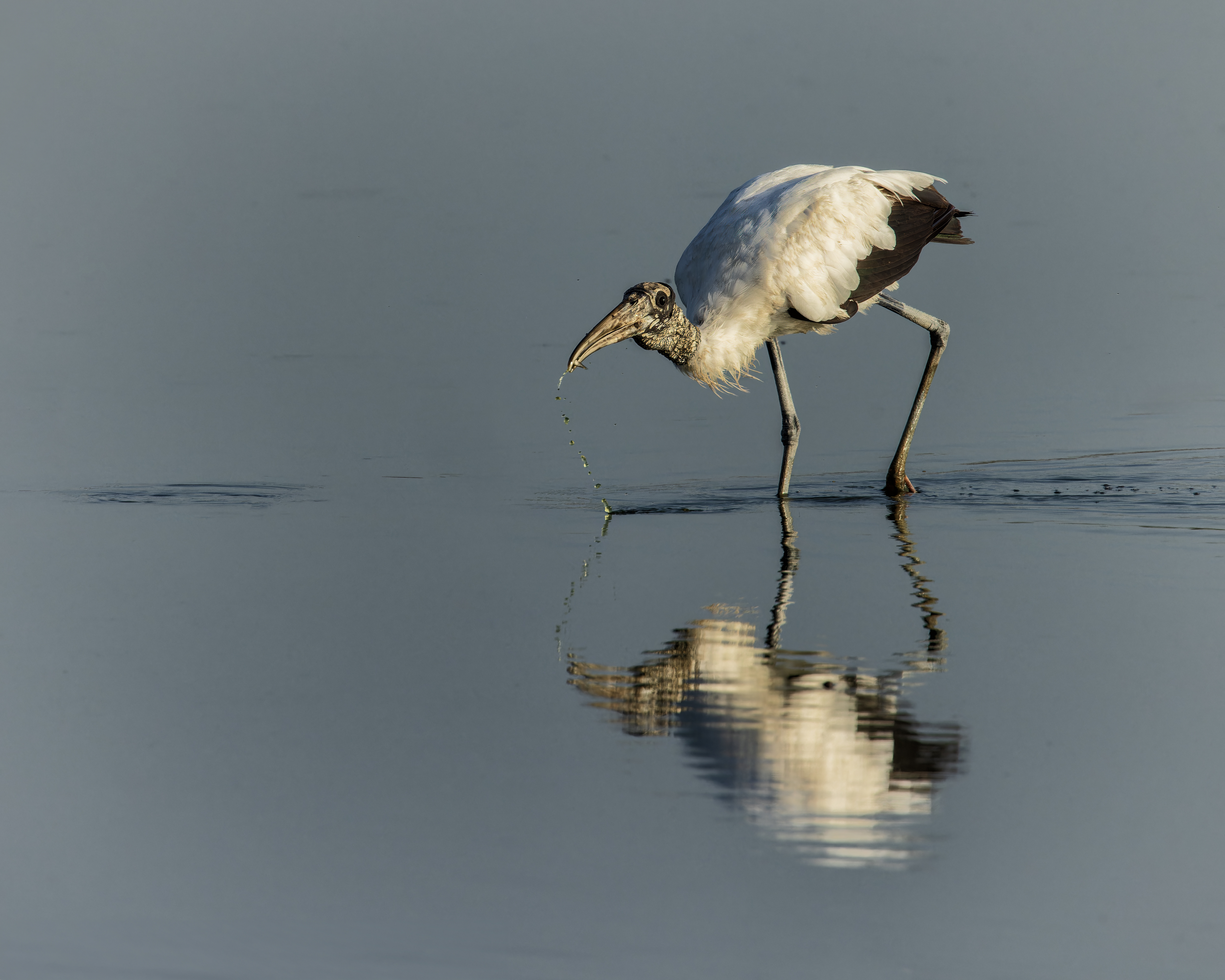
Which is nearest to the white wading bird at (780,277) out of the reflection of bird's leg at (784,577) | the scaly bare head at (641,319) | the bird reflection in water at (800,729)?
the scaly bare head at (641,319)

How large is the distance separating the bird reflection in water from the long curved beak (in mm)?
2738

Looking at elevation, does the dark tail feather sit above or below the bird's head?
above

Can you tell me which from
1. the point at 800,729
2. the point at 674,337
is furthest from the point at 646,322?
the point at 800,729

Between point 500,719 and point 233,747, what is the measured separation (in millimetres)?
948

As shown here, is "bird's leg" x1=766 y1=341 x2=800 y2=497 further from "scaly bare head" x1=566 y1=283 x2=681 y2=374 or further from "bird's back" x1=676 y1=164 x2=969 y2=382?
"scaly bare head" x1=566 y1=283 x2=681 y2=374

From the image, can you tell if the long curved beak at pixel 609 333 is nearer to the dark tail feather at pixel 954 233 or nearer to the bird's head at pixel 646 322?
the bird's head at pixel 646 322

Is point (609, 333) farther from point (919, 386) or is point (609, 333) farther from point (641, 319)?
point (919, 386)

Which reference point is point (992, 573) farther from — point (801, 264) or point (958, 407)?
point (958, 407)

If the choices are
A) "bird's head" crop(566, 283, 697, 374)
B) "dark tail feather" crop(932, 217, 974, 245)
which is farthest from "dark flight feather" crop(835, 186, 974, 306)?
"bird's head" crop(566, 283, 697, 374)

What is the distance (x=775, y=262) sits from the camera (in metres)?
9.61

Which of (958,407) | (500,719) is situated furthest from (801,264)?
(500,719)

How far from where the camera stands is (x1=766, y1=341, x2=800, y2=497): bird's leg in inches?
390

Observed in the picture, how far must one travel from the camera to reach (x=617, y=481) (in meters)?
10.4

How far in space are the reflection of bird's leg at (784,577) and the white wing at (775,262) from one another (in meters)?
1.11
